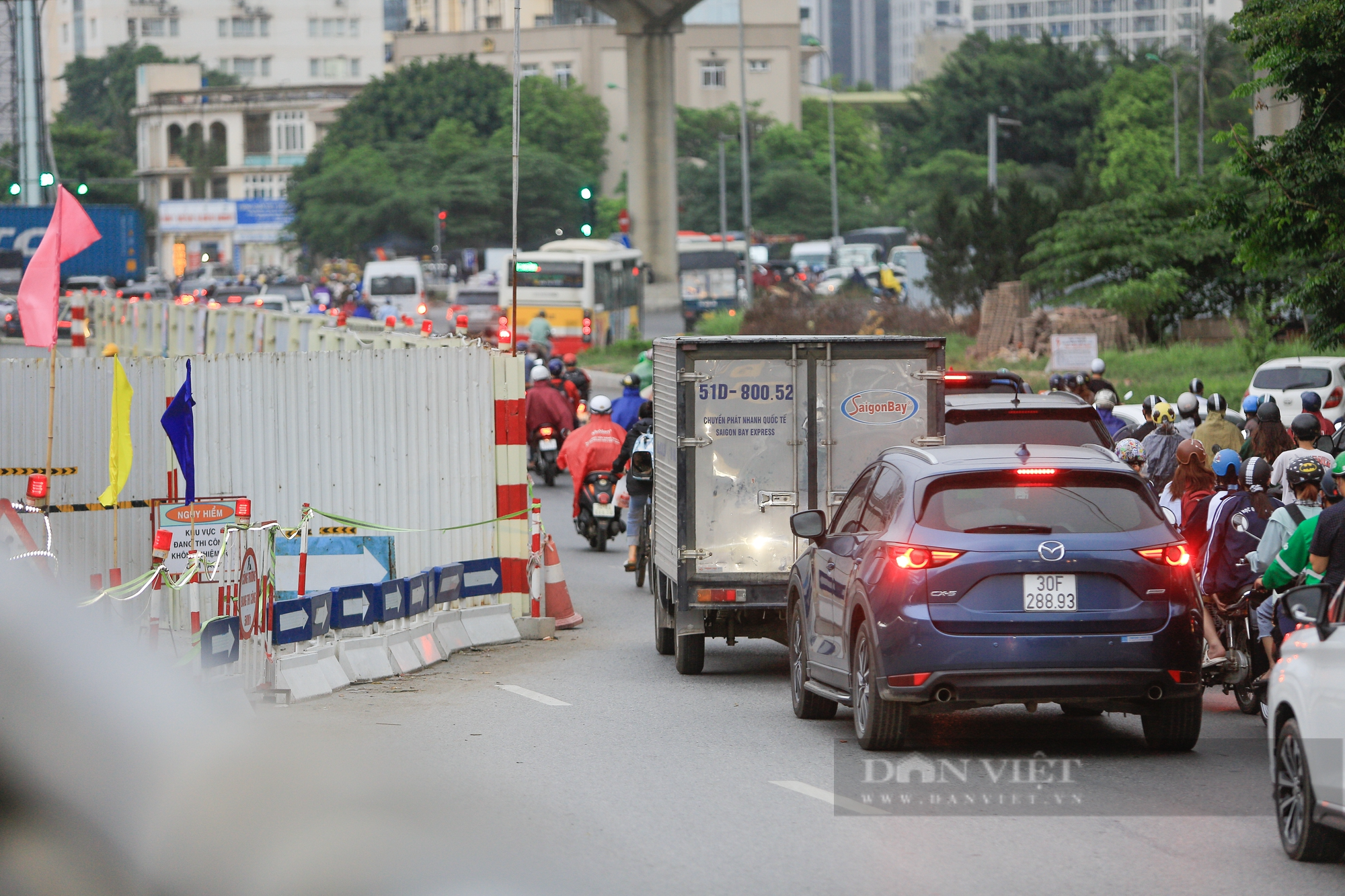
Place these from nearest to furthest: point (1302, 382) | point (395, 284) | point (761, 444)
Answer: point (761, 444) → point (1302, 382) → point (395, 284)

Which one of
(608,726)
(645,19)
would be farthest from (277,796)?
(645,19)

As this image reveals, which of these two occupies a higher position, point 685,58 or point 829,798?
point 685,58

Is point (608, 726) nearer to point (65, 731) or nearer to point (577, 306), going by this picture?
point (65, 731)

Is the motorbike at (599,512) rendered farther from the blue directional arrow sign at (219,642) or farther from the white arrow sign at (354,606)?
the blue directional arrow sign at (219,642)

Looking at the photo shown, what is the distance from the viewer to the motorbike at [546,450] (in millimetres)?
25812

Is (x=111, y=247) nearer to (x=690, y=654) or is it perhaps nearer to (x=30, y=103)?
(x=30, y=103)

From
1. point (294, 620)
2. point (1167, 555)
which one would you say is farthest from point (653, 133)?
point (1167, 555)

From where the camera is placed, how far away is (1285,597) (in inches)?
279

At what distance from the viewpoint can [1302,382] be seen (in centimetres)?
2791

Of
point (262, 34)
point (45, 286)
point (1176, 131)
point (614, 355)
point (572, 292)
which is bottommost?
point (614, 355)

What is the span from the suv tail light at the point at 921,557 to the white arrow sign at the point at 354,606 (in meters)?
4.53

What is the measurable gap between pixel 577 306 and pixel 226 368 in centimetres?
3846

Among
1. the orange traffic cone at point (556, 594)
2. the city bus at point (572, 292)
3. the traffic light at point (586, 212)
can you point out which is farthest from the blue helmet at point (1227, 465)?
the city bus at point (572, 292)

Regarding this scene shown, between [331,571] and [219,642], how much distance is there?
330 cm
